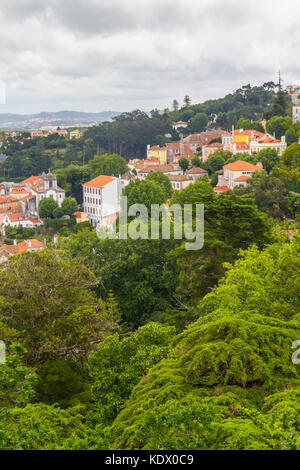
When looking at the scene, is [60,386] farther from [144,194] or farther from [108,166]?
[108,166]

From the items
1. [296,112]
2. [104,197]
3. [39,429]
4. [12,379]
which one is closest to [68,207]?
[104,197]

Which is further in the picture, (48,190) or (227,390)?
(48,190)

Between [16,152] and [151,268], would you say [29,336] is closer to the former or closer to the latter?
[151,268]

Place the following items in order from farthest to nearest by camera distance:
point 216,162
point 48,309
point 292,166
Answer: point 216,162 < point 292,166 < point 48,309

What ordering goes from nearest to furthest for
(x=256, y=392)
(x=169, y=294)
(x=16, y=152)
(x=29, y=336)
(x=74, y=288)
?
(x=256, y=392) < (x=29, y=336) < (x=74, y=288) < (x=169, y=294) < (x=16, y=152)

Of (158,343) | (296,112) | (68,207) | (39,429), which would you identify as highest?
(296,112)

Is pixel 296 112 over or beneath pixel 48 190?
over

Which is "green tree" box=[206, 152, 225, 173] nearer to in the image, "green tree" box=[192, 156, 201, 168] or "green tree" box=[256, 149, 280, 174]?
"green tree" box=[256, 149, 280, 174]

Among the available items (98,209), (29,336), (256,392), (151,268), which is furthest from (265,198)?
(256,392)

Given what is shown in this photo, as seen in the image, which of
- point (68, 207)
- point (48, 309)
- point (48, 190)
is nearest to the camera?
point (48, 309)
